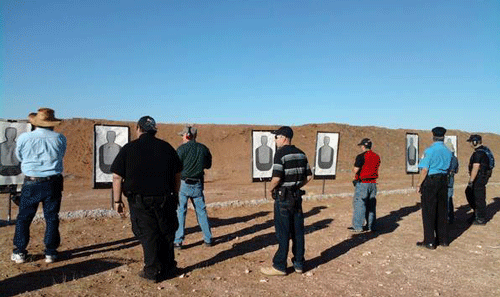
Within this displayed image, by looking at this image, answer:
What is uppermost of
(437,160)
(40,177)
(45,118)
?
(45,118)

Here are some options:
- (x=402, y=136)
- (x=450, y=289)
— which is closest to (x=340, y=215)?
(x=450, y=289)

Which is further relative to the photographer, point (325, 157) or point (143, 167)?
point (325, 157)

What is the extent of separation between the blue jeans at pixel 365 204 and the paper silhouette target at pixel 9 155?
24.0 feet

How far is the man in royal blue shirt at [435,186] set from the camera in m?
6.08

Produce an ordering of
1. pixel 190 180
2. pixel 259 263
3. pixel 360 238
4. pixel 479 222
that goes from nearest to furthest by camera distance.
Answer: pixel 259 263 < pixel 190 180 < pixel 360 238 < pixel 479 222

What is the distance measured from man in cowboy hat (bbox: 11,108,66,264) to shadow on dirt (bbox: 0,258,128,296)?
0.44 meters

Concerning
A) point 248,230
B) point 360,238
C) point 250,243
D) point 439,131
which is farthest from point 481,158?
point 250,243

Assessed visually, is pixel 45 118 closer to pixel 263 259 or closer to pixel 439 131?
pixel 263 259

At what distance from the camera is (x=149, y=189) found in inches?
166

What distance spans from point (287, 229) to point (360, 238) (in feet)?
9.12

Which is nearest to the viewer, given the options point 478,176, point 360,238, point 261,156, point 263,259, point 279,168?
point 279,168

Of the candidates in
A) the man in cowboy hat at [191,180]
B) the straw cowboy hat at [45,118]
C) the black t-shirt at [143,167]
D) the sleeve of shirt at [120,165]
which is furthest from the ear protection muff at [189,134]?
the straw cowboy hat at [45,118]

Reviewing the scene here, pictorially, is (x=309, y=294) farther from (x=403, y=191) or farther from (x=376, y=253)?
(x=403, y=191)

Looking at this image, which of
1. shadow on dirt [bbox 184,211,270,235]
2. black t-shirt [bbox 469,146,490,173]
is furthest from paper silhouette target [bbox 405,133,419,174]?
shadow on dirt [bbox 184,211,270,235]
